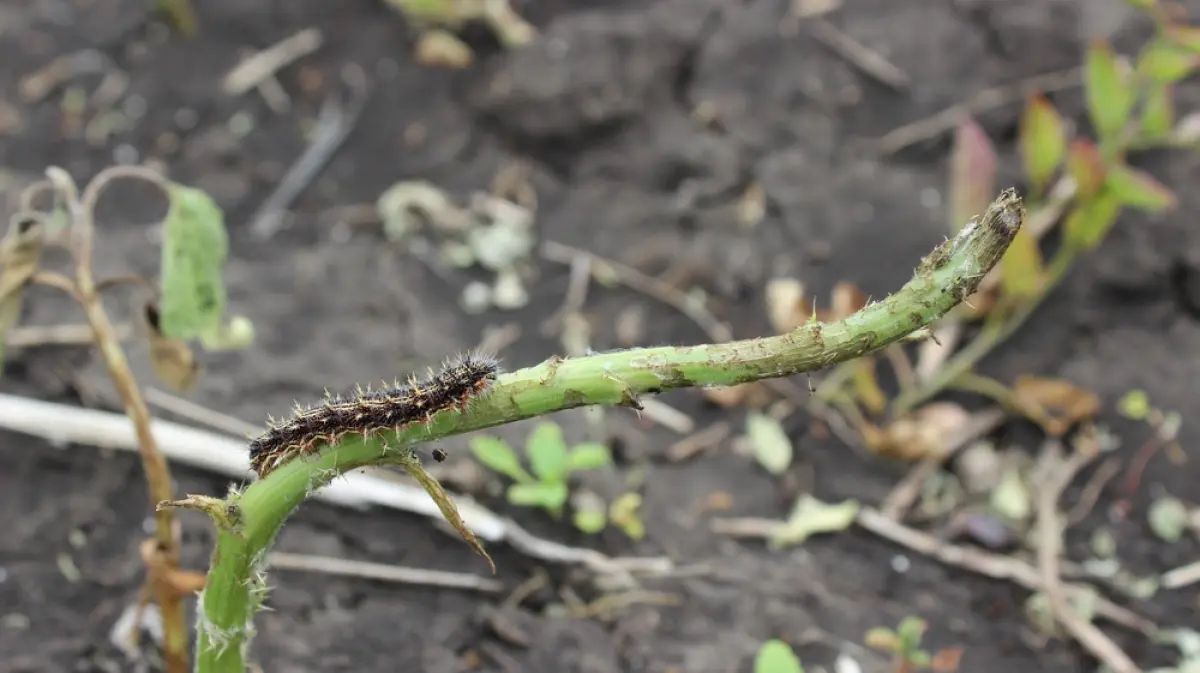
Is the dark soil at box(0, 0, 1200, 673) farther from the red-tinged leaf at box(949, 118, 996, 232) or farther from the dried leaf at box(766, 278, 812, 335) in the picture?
the red-tinged leaf at box(949, 118, 996, 232)

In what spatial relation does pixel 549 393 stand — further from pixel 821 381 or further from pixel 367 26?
pixel 367 26

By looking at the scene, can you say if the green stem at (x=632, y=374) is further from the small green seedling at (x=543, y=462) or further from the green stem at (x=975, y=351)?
the green stem at (x=975, y=351)

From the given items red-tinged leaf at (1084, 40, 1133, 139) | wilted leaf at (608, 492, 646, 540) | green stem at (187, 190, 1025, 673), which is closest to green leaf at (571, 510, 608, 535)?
wilted leaf at (608, 492, 646, 540)

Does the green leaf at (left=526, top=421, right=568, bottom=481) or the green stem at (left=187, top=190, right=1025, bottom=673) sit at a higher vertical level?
the green leaf at (left=526, top=421, right=568, bottom=481)

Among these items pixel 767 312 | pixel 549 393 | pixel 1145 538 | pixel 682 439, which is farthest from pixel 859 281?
pixel 549 393

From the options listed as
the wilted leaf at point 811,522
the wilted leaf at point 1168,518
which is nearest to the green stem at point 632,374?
the wilted leaf at point 811,522

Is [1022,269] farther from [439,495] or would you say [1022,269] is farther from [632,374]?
[439,495]
